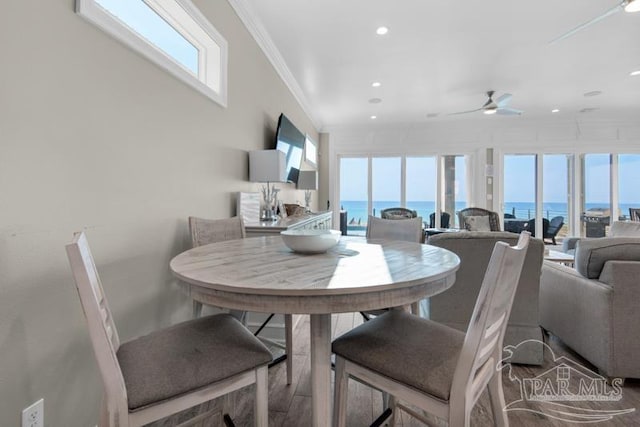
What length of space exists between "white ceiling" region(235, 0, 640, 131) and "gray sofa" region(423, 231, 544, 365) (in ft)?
6.87

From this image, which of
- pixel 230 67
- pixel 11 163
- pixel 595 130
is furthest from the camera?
pixel 595 130

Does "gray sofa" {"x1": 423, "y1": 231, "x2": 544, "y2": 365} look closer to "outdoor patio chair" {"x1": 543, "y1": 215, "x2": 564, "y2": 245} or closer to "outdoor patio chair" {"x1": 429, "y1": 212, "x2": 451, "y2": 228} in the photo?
"outdoor patio chair" {"x1": 429, "y1": 212, "x2": 451, "y2": 228}

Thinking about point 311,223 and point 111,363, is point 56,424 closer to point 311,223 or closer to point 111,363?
point 111,363

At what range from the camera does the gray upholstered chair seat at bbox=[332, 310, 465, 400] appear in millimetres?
908

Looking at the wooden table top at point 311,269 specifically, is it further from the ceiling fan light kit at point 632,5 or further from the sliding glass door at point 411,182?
the sliding glass door at point 411,182

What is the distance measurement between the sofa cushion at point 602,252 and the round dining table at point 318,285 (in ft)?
4.18

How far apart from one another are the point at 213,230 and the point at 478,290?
1739mm

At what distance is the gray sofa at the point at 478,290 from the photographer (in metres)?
1.96

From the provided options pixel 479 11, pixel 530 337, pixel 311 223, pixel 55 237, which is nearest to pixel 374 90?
pixel 479 11

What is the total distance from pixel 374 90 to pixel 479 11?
2085 mm

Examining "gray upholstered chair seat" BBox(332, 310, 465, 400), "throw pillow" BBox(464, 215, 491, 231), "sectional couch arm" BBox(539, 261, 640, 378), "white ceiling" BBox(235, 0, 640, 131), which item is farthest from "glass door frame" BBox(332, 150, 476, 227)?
"gray upholstered chair seat" BBox(332, 310, 465, 400)

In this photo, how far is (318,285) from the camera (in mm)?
859

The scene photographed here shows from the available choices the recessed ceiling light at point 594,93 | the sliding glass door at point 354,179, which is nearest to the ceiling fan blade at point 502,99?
the recessed ceiling light at point 594,93

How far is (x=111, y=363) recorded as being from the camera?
2.65ft
